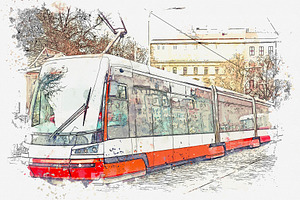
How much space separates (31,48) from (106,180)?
1019 centimetres

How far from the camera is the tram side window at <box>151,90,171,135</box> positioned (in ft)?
35.6

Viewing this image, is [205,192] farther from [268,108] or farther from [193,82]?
[268,108]

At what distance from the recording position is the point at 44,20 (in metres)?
17.5

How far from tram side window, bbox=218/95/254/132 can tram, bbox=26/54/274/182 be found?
571cm

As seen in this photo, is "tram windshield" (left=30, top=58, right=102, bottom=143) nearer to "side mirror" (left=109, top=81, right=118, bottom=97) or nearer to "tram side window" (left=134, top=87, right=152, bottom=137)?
"side mirror" (left=109, top=81, right=118, bottom=97)

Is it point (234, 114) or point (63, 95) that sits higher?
point (63, 95)

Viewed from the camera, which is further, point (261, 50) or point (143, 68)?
point (261, 50)

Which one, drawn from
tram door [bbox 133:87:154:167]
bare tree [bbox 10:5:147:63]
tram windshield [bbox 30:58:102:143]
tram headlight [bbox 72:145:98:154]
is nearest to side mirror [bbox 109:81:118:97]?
tram windshield [bbox 30:58:102:143]

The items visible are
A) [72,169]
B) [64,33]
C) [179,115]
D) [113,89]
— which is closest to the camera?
[72,169]

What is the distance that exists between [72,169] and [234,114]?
12.5m

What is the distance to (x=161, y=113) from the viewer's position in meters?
11.2

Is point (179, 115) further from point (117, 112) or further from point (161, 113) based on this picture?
point (117, 112)

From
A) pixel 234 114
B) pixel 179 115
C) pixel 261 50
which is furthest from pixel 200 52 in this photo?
pixel 179 115

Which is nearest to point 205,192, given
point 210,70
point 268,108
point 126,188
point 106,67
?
point 126,188
